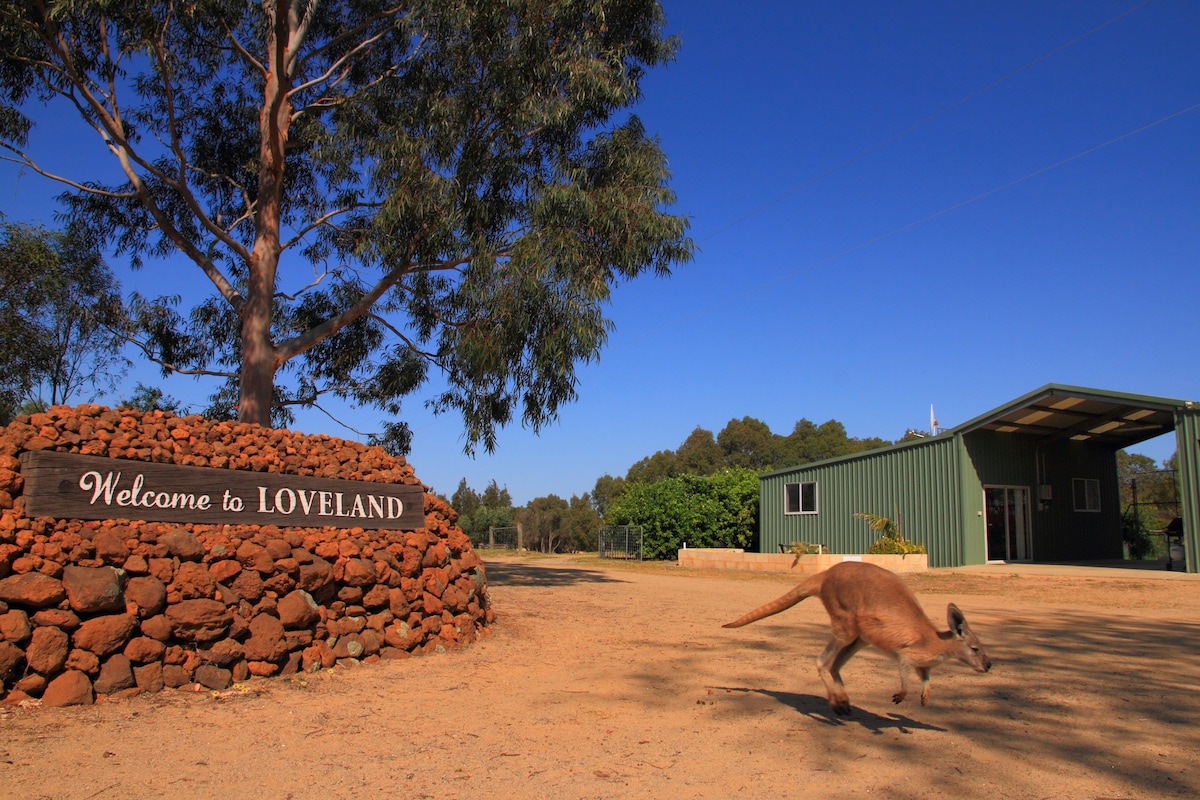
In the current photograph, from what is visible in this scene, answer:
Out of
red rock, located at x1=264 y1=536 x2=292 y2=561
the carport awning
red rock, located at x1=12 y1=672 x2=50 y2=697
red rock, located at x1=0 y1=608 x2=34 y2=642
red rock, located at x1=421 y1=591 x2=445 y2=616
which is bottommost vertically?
red rock, located at x1=12 y1=672 x2=50 y2=697

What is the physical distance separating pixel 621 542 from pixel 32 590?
2816 cm

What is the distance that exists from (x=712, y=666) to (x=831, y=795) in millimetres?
3757

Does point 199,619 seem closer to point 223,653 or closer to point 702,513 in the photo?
point 223,653

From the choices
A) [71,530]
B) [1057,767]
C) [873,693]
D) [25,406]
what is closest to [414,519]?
[71,530]

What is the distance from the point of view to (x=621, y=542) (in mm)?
33125

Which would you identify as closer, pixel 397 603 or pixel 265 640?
pixel 265 640

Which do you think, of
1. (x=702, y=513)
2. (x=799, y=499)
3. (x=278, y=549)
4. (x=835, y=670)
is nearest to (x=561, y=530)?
(x=702, y=513)

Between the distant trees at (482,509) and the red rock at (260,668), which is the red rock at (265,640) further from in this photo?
the distant trees at (482,509)

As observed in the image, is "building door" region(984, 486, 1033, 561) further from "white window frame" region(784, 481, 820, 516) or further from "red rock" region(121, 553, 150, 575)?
"red rock" region(121, 553, 150, 575)

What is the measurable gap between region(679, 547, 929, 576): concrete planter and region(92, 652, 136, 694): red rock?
16649 millimetres

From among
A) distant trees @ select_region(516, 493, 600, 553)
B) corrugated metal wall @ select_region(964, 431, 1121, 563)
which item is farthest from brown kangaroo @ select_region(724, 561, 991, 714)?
distant trees @ select_region(516, 493, 600, 553)

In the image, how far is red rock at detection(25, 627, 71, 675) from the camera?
568cm

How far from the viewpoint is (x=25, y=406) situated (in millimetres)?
20797

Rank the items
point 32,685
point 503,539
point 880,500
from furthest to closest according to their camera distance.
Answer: point 503,539 < point 880,500 < point 32,685
